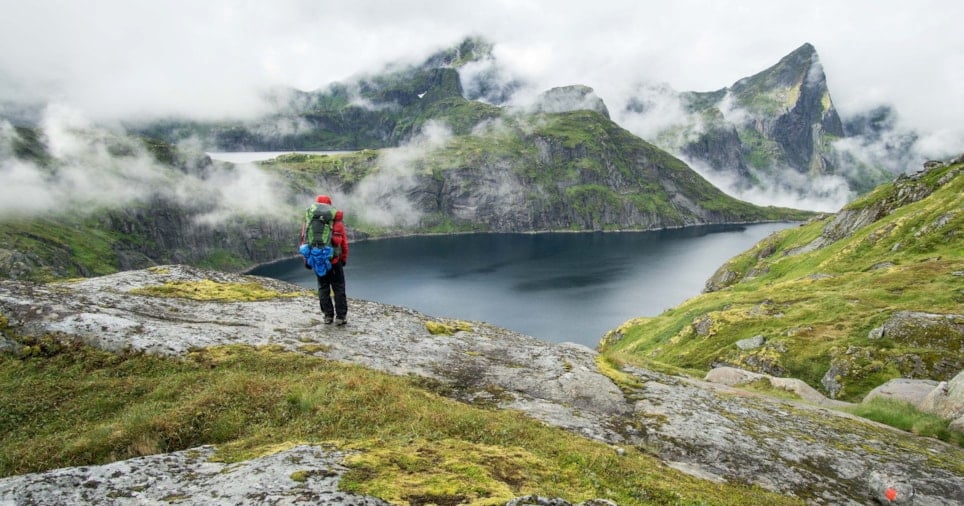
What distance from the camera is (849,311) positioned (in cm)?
4525

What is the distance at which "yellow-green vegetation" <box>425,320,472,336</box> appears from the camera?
80.4ft

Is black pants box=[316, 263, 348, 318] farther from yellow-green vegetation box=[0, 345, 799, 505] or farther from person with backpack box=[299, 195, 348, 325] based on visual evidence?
yellow-green vegetation box=[0, 345, 799, 505]

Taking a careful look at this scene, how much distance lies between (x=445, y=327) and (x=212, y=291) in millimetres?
11820

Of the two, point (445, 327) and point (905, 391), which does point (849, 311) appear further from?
point (445, 327)

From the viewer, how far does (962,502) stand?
13.3m

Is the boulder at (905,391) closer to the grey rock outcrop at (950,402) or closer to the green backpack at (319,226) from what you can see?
the grey rock outcrop at (950,402)

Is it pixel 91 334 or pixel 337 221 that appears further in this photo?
pixel 337 221

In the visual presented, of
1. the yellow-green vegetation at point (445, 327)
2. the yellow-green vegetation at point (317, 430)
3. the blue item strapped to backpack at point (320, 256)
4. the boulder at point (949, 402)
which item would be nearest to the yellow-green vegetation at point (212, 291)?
the blue item strapped to backpack at point (320, 256)

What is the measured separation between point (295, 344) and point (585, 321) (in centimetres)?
13438

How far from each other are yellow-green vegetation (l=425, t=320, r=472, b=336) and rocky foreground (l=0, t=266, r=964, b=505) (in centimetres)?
60

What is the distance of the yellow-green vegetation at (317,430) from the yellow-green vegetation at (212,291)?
846 cm

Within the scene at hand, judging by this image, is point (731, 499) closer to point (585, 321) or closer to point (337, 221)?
point (337, 221)

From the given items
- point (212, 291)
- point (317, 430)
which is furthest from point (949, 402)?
point (212, 291)

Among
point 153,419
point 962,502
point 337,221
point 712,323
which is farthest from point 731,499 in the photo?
point 712,323
